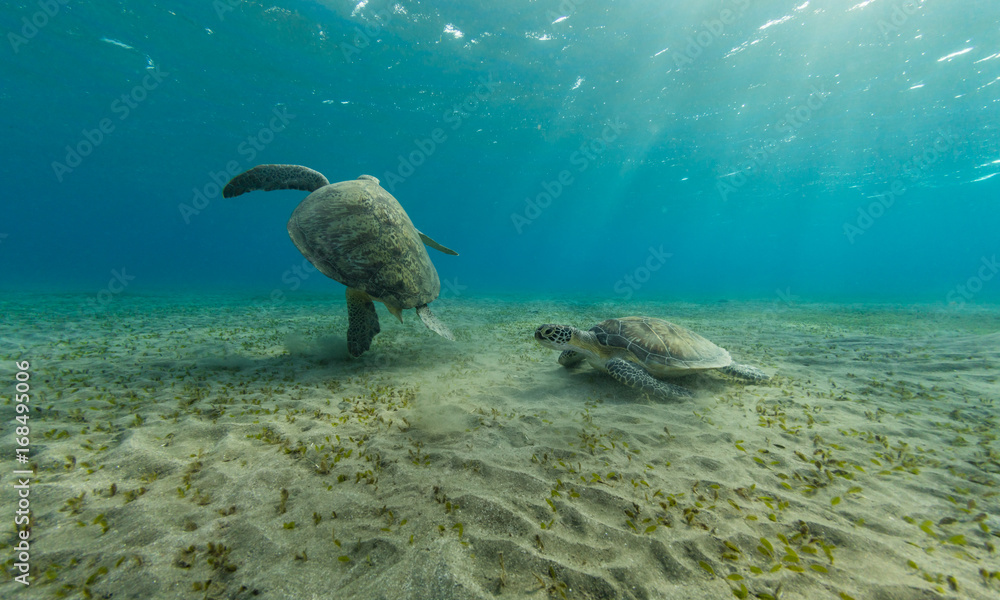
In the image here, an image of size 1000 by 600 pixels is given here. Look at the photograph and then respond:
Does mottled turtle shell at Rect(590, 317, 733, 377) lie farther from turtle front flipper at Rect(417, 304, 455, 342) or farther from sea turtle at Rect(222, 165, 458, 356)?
sea turtle at Rect(222, 165, 458, 356)

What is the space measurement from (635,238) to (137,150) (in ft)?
313

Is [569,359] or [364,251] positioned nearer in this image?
[364,251]

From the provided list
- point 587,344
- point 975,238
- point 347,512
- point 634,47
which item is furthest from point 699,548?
point 975,238

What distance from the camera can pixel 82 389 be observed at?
4.08 m

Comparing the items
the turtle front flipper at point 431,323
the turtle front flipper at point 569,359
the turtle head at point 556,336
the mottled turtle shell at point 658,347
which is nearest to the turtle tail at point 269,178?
the turtle front flipper at point 431,323

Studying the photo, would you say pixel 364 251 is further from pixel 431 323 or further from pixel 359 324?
pixel 431 323

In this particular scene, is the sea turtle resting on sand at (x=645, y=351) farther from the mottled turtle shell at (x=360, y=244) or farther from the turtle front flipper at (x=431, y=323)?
the mottled turtle shell at (x=360, y=244)

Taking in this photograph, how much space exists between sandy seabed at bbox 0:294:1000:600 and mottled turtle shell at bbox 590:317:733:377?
47 centimetres

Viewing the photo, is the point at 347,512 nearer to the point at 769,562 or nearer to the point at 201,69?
the point at 769,562

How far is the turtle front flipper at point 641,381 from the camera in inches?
166

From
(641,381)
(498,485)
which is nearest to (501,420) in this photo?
(498,485)

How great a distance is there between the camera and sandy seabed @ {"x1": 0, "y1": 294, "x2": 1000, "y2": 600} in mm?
1735

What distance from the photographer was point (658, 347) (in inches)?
179

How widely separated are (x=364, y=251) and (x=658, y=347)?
448 centimetres
